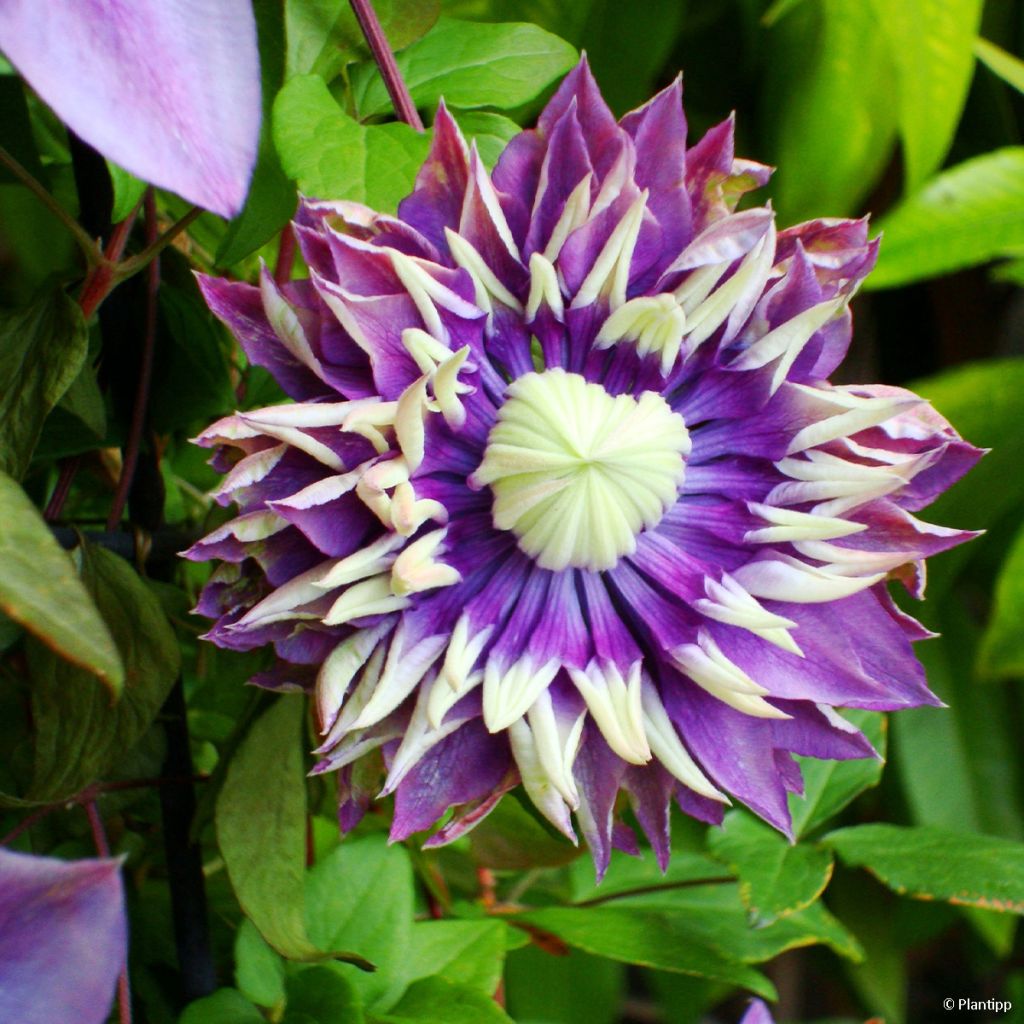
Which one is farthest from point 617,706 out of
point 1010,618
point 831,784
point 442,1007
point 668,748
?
point 1010,618

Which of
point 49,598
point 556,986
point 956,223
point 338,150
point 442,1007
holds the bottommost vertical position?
point 556,986

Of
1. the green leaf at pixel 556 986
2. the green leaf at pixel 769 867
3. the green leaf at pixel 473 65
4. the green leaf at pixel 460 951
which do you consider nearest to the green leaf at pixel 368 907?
the green leaf at pixel 460 951

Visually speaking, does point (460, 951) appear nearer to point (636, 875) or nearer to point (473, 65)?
point (636, 875)

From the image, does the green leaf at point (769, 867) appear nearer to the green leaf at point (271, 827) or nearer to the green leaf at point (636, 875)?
the green leaf at point (636, 875)

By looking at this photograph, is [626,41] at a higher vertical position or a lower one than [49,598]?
higher

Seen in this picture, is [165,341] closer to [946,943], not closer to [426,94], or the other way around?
[426,94]

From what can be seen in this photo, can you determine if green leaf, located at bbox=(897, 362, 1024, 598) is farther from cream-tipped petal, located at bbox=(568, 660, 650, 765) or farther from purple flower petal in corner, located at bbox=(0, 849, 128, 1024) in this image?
purple flower petal in corner, located at bbox=(0, 849, 128, 1024)

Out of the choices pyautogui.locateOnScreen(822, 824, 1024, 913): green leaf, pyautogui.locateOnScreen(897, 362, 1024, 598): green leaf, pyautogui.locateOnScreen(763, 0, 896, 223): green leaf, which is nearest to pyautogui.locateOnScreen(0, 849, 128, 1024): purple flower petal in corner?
pyautogui.locateOnScreen(822, 824, 1024, 913): green leaf

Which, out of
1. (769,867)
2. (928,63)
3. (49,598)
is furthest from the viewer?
(928,63)
